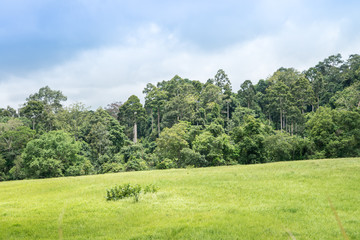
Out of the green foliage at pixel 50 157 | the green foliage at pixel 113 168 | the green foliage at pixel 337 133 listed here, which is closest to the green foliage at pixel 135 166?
the green foliage at pixel 113 168

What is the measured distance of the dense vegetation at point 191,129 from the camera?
31531 millimetres

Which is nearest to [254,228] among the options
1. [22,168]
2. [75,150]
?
[75,150]

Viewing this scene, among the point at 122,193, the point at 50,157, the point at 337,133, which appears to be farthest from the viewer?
the point at 337,133

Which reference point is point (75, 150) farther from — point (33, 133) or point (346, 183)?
point (346, 183)

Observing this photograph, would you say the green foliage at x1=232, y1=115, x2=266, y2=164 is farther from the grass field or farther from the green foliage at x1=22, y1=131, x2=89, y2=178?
the green foliage at x1=22, y1=131, x2=89, y2=178

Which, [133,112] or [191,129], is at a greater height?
[133,112]

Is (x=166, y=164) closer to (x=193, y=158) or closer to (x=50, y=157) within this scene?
(x=193, y=158)

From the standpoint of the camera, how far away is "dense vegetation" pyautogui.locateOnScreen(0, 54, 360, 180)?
103 ft

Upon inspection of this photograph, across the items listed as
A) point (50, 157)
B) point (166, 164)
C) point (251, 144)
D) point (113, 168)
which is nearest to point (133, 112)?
point (113, 168)

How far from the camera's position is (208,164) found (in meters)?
32.2

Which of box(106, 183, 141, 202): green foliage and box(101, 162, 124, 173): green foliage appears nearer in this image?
box(106, 183, 141, 202): green foliage

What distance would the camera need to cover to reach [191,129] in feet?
123

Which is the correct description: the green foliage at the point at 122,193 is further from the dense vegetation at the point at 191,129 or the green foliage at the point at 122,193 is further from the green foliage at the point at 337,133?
the green foliage at the point at 337,133

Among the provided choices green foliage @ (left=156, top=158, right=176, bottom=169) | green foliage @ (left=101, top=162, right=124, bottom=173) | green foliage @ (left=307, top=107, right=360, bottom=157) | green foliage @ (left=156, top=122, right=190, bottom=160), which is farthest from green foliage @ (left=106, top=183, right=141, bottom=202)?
green foliage @ (left=307, top=107, right=360, bottom=157)
